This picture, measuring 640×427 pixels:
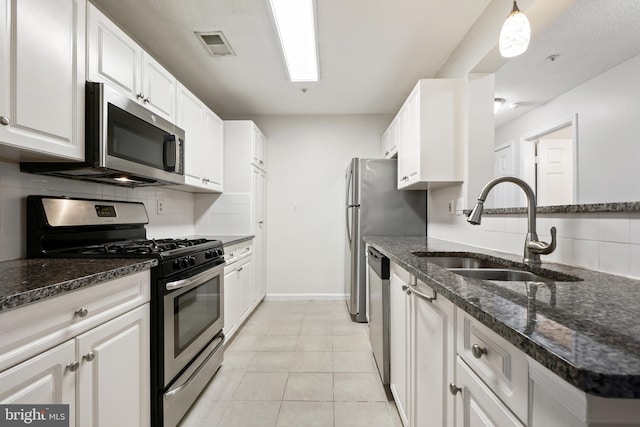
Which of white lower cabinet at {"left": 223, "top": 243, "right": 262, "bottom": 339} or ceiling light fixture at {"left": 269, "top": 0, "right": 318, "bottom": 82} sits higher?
ceiling light fixture at {"left": 269, "top": 0, "right": 318, "bottom": 82}

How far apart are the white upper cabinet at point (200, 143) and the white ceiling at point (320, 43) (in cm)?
41

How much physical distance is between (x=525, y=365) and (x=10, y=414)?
Result: 4.26 feet

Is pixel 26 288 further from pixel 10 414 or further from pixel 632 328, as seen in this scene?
pixel 632 328

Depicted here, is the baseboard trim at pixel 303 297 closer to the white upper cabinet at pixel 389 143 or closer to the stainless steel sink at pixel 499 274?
the white upper cabinet at pixel 389 143

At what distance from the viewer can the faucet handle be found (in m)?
1.15

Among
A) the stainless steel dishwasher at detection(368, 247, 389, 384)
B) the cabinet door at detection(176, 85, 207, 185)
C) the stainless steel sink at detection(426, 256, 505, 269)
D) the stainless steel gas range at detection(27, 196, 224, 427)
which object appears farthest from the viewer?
the cabinet door at detection(176, 85, 207, 185)

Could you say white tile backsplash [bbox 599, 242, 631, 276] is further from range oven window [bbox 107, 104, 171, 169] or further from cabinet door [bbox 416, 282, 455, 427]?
range oven window [bbox 107, 104, 171, 169]

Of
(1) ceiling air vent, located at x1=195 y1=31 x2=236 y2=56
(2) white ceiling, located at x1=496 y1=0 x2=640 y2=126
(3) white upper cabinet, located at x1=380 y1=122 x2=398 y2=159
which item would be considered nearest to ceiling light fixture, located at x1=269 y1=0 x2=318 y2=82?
(1) ceiling air vent, located at x1=195 y1=31 x2=236 y2=56

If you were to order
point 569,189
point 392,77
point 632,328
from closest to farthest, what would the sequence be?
point 632,328 < point 392,77 < point 569,189

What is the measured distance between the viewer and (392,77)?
2.87 meters

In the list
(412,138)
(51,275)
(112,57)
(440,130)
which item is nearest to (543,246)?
(440,130)

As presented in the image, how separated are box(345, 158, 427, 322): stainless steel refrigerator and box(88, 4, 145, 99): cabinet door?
2106mm

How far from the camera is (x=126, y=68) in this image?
166 cm

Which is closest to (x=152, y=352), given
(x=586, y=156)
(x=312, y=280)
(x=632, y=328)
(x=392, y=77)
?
(x=632, y=328)
